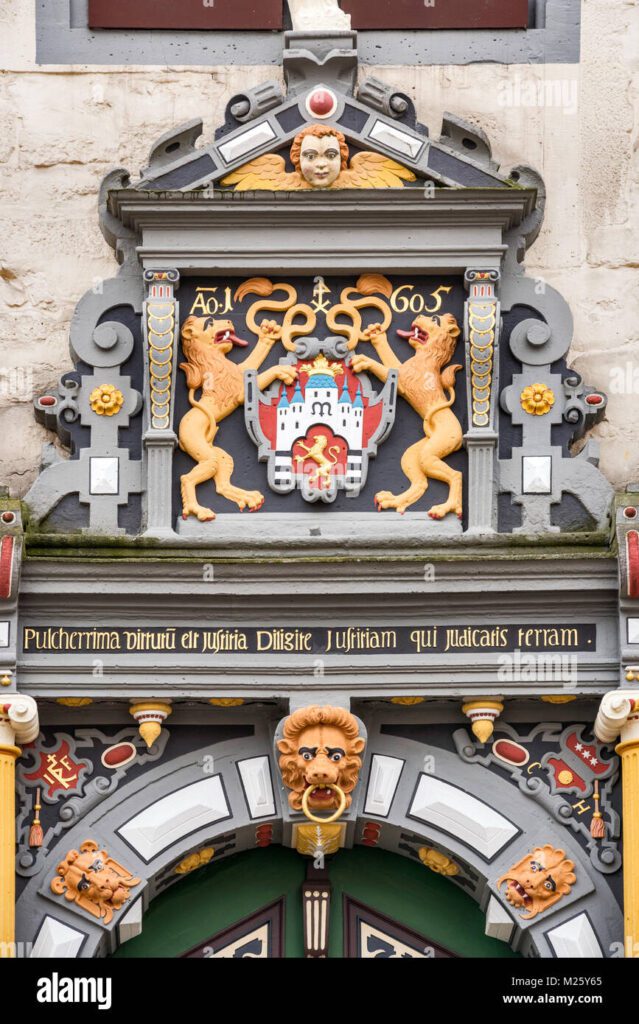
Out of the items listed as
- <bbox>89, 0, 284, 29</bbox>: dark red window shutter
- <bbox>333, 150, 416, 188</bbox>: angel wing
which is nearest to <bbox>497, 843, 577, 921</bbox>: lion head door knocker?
<bbox>333, 150, 416, 188</bbox>: angel wing

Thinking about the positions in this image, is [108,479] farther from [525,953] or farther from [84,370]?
[525,953]

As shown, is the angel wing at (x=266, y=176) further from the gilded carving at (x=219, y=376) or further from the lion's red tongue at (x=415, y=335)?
the lion's red tongue at (x=415, y=335)

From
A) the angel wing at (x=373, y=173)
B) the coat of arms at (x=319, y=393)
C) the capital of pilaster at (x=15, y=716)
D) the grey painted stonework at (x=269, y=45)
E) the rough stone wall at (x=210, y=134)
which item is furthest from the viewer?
the grey painted stonework at (x=269, y=45)

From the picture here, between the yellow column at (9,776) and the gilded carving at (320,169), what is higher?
the gilded carving at (320,169)

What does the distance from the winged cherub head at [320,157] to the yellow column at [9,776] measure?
2.88 meters

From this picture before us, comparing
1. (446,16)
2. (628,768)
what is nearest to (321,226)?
(446,16)

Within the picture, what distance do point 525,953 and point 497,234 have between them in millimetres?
3437

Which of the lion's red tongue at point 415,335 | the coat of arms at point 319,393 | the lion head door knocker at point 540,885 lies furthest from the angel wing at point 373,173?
the lion head door knocker at point 540,885

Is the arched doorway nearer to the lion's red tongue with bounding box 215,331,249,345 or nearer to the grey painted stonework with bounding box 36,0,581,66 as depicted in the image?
the lion's red tongue with bounding box 215,331,249,345

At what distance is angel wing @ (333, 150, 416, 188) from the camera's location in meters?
14.0

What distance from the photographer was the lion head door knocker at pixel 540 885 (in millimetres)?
13336

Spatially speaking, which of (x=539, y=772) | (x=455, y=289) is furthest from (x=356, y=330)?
(x=539, y=772)

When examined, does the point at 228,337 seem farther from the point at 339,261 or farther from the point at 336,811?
the point at 336,811

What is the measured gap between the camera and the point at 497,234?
552 inches
